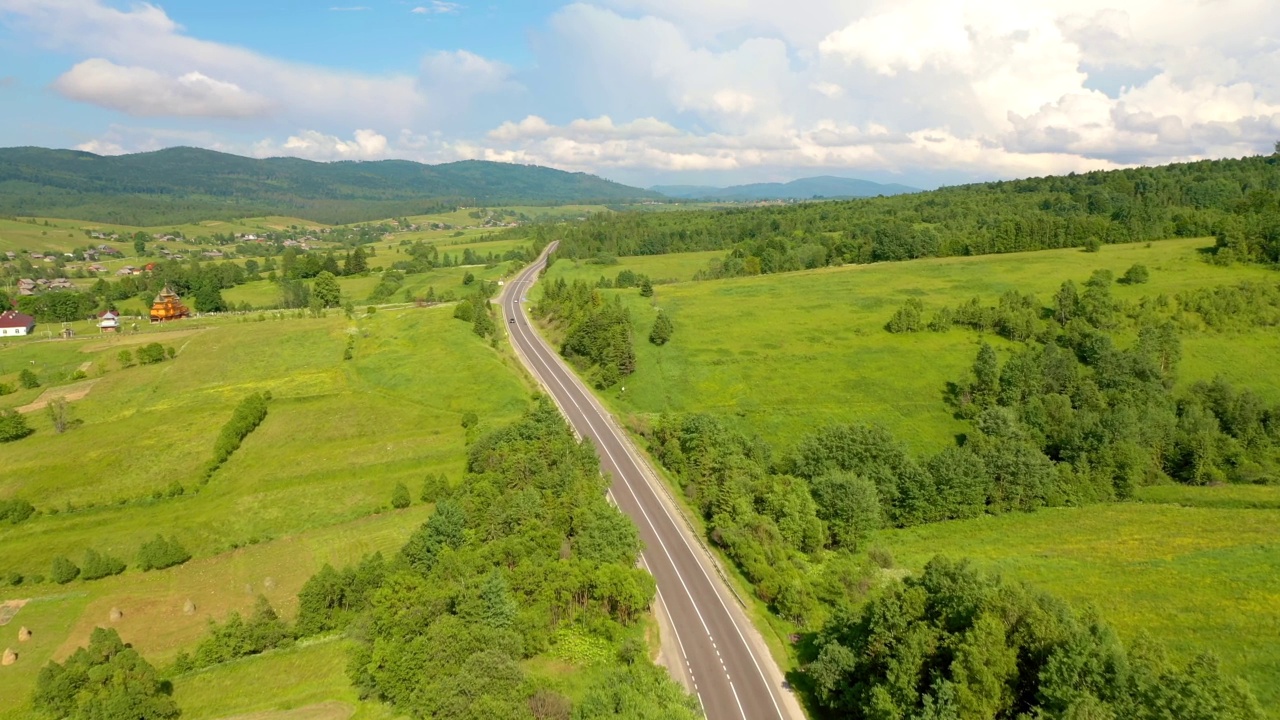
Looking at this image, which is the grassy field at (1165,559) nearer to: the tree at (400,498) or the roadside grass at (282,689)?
the roadside grass at (282,689)

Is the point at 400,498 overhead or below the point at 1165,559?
overhead

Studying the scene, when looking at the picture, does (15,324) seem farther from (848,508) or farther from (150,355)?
(848,508)

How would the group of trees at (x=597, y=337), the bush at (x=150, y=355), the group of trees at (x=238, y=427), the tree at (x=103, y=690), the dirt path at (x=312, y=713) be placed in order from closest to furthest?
the tree at (x=103, y=690) → the dirt path at (x=312, y=713) → the group of trees at (x=238, y=427) → the group of trees at (x=597, y=337) → the bush at (x=150, y=355)

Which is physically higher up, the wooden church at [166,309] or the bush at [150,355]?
the wooden church at [166,309]

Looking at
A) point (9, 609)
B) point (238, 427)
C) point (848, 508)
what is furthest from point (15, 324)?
point (848, 508)

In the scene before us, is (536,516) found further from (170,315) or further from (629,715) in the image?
(170,315)

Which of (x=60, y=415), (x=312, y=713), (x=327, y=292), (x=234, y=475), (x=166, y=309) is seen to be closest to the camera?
(x=312, y=713)

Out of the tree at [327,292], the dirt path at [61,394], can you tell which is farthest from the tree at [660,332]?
the tree at [327,292]

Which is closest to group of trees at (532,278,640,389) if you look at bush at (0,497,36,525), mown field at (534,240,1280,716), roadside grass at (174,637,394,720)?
mown field at (534,240,1280,716)

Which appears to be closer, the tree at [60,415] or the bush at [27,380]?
the tree at [60,415]
